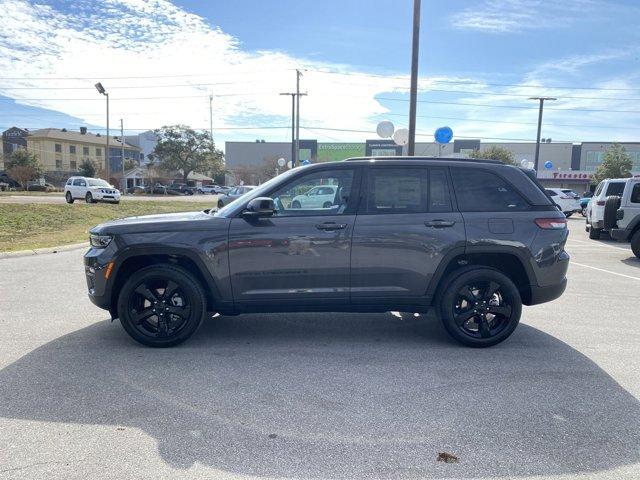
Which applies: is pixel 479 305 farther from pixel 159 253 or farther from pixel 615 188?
pixel 615 188

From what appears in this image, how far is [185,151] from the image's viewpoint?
72.2 meters

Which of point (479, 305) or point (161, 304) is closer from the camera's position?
point (161, 304)

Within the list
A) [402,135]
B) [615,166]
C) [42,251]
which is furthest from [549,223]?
[615,166]

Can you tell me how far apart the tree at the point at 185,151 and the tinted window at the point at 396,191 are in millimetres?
71181

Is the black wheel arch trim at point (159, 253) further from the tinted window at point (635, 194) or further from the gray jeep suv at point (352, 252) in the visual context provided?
the tinted window at point (635, 194)

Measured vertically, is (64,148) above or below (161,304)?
above

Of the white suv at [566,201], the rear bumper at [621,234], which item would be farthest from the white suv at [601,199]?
the white suv at [566,201]

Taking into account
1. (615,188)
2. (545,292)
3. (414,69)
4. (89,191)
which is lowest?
(545,292)

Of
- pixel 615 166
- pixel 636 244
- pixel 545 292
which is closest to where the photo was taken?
pixel 545 292

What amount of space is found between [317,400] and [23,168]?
2519 inches

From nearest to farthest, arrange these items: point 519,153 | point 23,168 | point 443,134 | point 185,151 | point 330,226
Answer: point 330,226, point 443,134, point 23,168, point 185,151, point 519,153

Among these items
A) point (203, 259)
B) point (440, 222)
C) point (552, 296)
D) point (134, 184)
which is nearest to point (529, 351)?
point (552, 296)

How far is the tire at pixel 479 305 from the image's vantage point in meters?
4.75

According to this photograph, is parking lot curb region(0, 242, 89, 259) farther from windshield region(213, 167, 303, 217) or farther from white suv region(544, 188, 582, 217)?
white suv region(544, 188, 582, 217)
